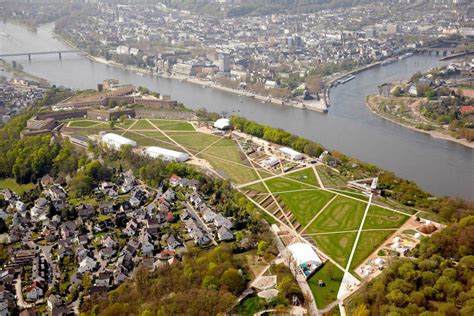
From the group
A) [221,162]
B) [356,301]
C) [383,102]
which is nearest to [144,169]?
[221,162]

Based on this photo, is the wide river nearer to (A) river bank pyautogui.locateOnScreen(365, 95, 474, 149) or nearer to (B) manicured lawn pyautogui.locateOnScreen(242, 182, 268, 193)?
(A) river bank pyautogui.locateOnScreen(365, 95, 474, 149)

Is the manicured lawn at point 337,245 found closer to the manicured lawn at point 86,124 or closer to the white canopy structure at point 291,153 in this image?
the white canopy structure at point 291,153

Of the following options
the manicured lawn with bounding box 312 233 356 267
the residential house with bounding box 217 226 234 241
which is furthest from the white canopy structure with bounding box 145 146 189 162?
the manicured lawn with bounding box 312 233 356 267

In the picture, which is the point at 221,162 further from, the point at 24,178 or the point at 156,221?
the point at 24,178

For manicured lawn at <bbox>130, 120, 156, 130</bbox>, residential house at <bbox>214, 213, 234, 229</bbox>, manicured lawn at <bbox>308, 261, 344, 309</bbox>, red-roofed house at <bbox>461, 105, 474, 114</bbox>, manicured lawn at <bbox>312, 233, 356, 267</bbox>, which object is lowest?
manicured lawn at <bbox>308, 261, 344, 309</bbox>

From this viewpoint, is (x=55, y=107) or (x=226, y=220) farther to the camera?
(x=55, y=107)

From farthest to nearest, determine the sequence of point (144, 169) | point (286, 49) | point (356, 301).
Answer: point (286, 49), point (144, 169), point (356, 301)

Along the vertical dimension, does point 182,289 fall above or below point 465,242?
below

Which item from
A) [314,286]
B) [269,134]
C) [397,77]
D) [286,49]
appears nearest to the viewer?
[314,286]
